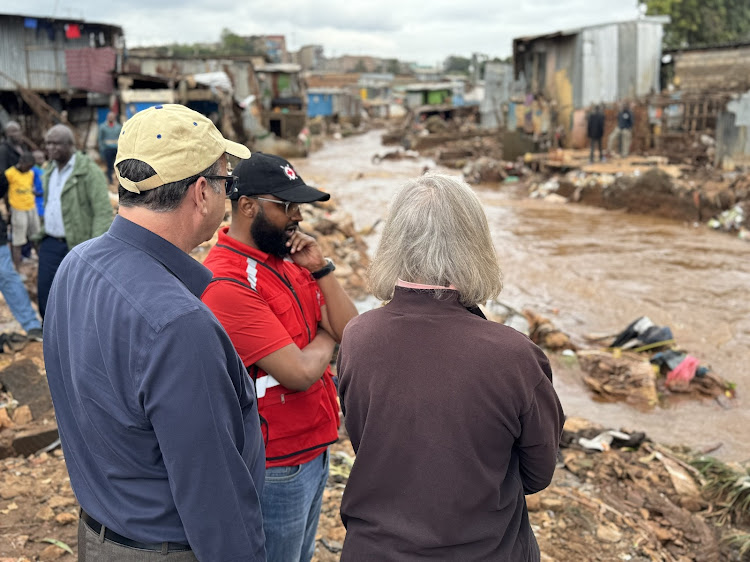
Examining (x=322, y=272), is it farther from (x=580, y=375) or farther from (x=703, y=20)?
(x=703, y=20)

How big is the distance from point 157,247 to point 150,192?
140mm

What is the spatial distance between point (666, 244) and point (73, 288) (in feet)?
41.7

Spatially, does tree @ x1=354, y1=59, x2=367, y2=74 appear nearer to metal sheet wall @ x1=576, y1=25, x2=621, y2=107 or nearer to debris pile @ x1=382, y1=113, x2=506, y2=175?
debris pile @ x1=382, y1=113, x2=506, y2=175

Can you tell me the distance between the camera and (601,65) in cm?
2209

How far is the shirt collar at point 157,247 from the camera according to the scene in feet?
5.19

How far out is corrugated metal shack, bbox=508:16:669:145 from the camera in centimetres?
2188

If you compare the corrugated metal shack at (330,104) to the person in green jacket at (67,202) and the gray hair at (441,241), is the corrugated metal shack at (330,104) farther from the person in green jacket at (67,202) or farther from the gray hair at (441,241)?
the gray hair at (441,241)

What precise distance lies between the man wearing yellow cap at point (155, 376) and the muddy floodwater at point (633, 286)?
5.03 meters

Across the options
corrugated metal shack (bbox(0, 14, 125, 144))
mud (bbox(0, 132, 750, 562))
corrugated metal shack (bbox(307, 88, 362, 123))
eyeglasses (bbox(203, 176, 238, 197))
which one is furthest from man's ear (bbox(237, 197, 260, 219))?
corrugated metal shack (bbox(307, 88, 362, 123))

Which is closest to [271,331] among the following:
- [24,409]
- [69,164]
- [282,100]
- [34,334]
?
[24,409]

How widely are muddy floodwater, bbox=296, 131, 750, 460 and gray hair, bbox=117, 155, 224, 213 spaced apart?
17.0ft

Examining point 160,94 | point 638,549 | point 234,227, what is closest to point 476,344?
point 234,227

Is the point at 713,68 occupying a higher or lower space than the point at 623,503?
higher

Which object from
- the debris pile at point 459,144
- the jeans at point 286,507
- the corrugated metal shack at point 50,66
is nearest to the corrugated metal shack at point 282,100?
the debris pile at point 459,144
